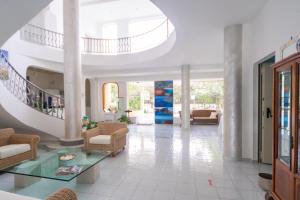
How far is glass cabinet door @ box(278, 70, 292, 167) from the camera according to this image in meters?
2.05

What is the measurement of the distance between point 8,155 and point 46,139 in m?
2.69

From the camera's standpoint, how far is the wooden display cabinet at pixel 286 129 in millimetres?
1767

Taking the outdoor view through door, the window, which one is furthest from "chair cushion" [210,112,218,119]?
the window

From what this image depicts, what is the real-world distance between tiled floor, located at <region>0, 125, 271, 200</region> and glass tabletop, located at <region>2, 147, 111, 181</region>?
1.14 feet

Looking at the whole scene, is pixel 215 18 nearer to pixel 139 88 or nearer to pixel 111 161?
pixel 111 161

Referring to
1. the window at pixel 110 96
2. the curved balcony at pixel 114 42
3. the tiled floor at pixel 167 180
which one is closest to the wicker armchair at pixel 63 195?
the tiled floor at pixel 167 180

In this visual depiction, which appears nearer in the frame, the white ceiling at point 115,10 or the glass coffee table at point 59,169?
the glass coffee table at point 59,169

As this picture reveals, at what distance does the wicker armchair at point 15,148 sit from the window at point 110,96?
7707 millimetres

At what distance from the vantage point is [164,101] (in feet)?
35.0

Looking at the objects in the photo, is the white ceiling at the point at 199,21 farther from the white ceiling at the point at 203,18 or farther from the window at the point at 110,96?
the window at the point at 110,96

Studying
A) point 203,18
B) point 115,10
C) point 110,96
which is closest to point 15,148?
point 203,18

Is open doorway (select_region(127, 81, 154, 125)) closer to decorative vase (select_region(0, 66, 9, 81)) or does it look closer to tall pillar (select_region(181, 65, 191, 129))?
tall pillar (select_region(181, 65, 191, 129))

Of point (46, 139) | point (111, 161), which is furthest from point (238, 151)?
point (46, 139)

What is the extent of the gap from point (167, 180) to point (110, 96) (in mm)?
10336
